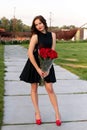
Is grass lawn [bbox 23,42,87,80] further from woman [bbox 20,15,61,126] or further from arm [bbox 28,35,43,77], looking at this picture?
arm [bbox 28,35,43,77]

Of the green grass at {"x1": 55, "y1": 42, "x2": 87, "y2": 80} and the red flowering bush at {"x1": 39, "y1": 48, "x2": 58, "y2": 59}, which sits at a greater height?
the red flowering bush at {"x1": 39, "y1": 48, "x2": 58, "y2": 59}

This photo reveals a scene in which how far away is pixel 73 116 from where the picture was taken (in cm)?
595

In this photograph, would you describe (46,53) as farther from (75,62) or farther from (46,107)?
(75,62)

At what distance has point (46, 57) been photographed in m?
5.31

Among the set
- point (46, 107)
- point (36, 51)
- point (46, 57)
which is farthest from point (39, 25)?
point (46, 107)

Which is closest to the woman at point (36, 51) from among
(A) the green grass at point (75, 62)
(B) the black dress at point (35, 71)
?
(B) the black dress at point (35, 71)

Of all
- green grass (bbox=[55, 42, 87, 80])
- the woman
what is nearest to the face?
the woman

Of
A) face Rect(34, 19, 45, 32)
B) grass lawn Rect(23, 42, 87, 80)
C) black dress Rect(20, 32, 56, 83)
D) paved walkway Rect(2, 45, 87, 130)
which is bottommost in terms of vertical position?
grass lawn Rect(23, 42, 87, 80)

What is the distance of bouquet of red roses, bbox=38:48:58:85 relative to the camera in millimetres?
5289

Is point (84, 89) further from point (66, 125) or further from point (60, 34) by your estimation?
point (60, 34)

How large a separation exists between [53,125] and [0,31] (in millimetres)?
35920

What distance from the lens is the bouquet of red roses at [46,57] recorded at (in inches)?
208

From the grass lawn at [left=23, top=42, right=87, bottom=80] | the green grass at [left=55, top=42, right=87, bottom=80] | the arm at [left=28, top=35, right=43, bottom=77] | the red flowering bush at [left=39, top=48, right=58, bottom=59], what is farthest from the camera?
the grass lawn at [left=23, top=42, right=87, bottom=80]

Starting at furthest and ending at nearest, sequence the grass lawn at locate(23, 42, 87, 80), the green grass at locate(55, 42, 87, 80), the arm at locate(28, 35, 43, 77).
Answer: the grass lawn at locate(23, 42, 87, 80) < the green grass at locate(55, 42, 87, 80) < the arm at locate(28, 35, 43, 77)
